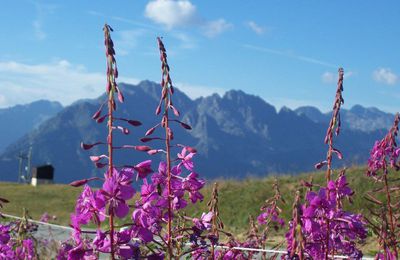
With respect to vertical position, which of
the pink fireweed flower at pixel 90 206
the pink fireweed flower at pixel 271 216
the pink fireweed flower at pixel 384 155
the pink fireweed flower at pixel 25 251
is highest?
the pink fireweed flower at pixel 384 155

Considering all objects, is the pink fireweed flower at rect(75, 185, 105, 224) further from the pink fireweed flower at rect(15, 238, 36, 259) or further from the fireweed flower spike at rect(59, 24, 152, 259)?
the pink fireweed flower at rect(15, 238, 36, 259)

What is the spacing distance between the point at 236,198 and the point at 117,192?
21542 millimetres

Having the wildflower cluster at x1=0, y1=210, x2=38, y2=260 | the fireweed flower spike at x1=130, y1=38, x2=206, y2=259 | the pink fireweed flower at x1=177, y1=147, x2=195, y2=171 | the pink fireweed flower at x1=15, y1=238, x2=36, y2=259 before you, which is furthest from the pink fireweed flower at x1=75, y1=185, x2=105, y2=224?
the pink fireweed flower at x1=15, y1=238, x2=36, y2=259

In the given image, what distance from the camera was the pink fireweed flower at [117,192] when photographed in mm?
2430

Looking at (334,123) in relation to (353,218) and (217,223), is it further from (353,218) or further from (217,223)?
(217,223)

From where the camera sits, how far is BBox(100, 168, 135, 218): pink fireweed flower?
243 cm

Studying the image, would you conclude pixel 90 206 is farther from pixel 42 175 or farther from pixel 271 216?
pixel 42 175

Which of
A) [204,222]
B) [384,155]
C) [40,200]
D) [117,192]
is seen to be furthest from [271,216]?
[40,200]

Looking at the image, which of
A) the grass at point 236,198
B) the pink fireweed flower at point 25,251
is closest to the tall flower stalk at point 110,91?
the pink fireweed flower at point 25,251

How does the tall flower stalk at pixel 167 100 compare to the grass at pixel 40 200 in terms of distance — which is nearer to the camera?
the tall flower stalk at pixel 167 100

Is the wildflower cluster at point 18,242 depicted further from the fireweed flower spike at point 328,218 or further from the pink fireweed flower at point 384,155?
the pink fireweed flower at point 384,155

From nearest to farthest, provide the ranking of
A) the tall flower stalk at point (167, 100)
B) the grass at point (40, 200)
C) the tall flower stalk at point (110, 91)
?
the tall flower stalk at point (110, 91) < the tall flower stalk at point (167, 100) < the grass at point (40, 200)

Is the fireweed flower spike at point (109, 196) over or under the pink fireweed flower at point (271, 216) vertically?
over

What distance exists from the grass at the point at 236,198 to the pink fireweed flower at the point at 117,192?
486 inches
